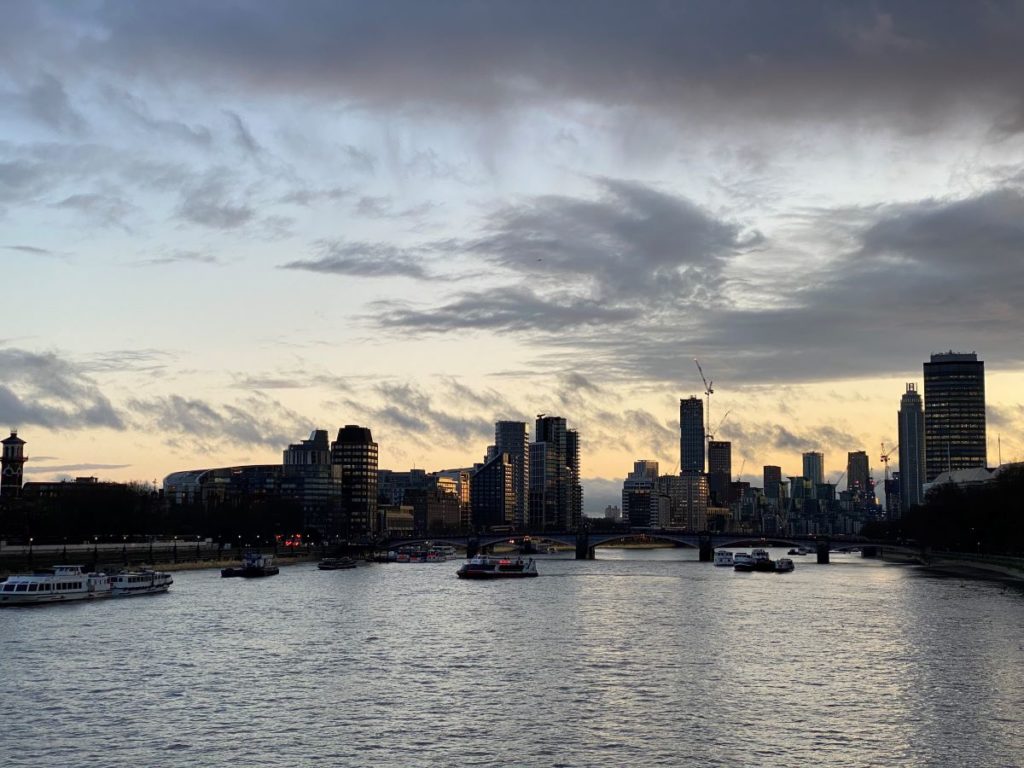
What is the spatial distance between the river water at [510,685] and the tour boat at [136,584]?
1437cm

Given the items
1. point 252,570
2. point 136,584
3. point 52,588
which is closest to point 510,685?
point 52,588

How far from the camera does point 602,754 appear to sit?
180ft

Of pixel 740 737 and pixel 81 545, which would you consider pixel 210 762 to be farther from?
pixel 81 545

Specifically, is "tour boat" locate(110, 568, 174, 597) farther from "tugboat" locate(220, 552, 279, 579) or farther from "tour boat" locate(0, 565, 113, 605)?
"tugboat" locate(220, 552, 279, 579)

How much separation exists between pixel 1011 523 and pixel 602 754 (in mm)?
160561

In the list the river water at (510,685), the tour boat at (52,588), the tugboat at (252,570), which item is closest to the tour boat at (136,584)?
the tour boat at (52,588)

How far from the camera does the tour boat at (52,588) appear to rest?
127 metres

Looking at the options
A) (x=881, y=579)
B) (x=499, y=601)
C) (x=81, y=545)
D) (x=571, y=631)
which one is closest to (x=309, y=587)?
(x=499, y=601)

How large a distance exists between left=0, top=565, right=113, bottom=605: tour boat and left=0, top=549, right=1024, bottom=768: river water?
5.28m

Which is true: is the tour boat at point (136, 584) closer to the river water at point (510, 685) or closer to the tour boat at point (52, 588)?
the tour boat at point (52, 588)

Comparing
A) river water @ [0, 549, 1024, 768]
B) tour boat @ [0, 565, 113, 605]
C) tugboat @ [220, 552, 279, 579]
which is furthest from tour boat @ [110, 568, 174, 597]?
tugboat @ [220, 552, 279, 579]

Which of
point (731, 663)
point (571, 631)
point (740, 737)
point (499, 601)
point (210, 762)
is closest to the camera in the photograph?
point (210, 762)

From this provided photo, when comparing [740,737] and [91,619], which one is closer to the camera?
[740,737]

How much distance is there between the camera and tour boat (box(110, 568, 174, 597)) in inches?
5645
